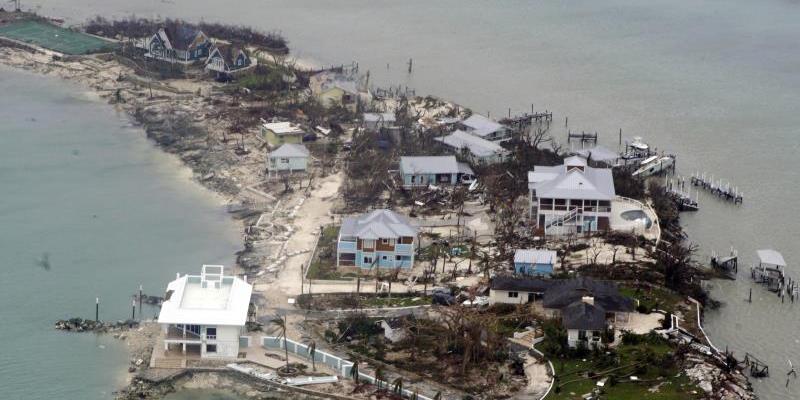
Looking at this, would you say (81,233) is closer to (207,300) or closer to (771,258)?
(207,300)

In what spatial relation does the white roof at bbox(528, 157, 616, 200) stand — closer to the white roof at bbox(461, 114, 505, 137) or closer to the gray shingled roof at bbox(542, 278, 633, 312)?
the gray shingled roof at bbox(542, 278, 633, 312)

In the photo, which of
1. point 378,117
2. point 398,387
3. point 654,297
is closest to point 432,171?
point 378,117

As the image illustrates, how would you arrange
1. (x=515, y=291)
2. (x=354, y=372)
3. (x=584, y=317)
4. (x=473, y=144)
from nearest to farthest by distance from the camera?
(x=354, y=372) < (x=584, y=317) < (x=515, y=291) < (x=473, y=144)

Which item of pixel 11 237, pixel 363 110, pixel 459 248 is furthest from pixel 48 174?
pixel 459 248

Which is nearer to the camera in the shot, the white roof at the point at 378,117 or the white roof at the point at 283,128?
the white roof at the point at 283,128

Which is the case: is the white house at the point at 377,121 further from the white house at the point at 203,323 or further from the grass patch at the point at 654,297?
the white house at the point at 203,323

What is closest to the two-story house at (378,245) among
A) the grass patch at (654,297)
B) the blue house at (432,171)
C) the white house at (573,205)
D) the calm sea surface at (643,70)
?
the white house at (573,205)

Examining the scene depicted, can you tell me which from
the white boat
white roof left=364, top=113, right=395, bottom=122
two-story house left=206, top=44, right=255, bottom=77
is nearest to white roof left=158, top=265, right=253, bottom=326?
white roof left=364, top=113, right=395, bottom=122
